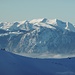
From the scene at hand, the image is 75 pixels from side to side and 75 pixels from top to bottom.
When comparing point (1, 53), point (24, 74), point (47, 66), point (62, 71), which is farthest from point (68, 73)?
point (1, 53)

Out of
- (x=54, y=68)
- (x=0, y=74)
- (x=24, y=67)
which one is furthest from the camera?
(x=54, y=68)

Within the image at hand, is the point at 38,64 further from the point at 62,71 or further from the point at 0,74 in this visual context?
the point at 0,74

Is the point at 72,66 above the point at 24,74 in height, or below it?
below

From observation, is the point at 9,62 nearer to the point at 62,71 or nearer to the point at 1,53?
the point at 1,53

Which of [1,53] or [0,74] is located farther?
[1,53]

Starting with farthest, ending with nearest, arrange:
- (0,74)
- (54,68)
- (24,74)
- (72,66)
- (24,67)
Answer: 1. (72,66)
2. (54,68)
3. (24,67)
4. (24,74)
5. (0,74)

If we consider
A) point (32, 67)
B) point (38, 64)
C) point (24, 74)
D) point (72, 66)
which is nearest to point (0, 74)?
point (24, 74)
